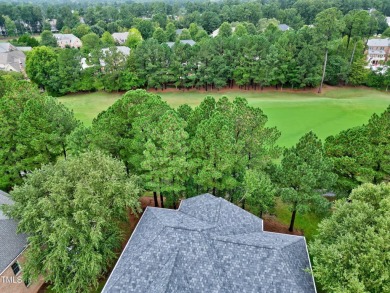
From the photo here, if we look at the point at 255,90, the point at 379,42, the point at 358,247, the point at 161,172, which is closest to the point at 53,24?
the point at 255,90

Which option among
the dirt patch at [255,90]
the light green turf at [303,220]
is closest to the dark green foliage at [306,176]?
the light green turf at [303,220]

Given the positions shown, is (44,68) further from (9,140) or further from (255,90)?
(255,90)

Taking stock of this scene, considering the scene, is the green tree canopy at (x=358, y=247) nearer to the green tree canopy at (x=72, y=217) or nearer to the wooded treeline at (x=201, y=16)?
the green tree canopy at (x=72, y=217)

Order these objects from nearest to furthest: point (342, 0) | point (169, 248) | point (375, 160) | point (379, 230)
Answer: point (379, 230) < point (169, 248) < point (375, 160) < point (342, 0)

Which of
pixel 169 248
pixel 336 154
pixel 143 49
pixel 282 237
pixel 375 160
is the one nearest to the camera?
pixel 169 248

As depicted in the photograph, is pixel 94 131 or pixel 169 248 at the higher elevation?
pixel 94 131

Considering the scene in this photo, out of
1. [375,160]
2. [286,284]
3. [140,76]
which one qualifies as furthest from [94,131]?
[140,76]

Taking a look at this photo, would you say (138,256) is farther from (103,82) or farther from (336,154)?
(103,82)
